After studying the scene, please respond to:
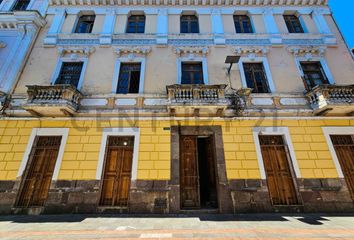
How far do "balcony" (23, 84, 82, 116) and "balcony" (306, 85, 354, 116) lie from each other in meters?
10.1

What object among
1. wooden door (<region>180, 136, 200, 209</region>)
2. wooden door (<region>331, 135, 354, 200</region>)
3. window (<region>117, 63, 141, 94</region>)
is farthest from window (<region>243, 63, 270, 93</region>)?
window (<region>117, 63, 141, 94</region>)

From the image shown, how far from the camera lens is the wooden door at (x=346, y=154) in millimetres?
6438

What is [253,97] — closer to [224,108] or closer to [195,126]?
[224,108]

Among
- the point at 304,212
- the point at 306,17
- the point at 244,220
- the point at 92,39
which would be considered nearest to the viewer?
the point at 244,220

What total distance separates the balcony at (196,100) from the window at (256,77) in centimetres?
204

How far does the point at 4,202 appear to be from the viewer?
5961 millimetres

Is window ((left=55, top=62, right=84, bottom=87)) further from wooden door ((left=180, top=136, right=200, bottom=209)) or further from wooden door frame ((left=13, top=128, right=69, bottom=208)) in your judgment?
wooden door ((left=180, top=136, right=200, bottom=209))

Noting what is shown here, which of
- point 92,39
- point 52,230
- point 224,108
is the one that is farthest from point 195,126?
point 92,39

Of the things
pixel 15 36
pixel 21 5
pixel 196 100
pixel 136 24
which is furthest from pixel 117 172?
pixel 21 5

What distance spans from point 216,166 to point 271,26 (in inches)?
340

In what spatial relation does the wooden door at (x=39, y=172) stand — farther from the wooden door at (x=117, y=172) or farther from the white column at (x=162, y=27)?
the white column at (x=162, y=27)

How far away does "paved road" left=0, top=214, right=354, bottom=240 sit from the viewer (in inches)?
151

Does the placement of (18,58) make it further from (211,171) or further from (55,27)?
(211,171)

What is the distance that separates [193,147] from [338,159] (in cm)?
577
